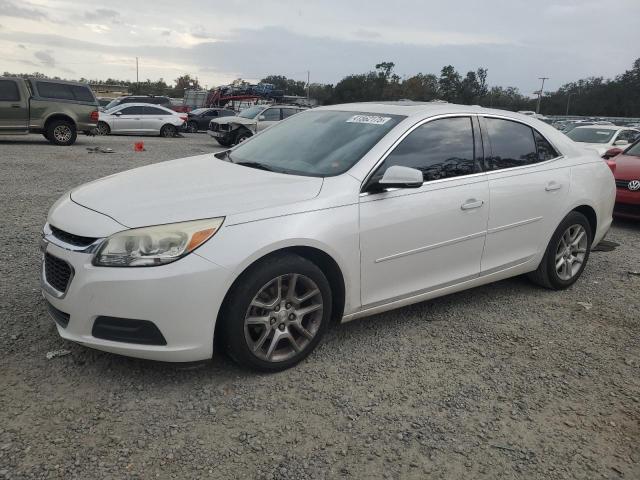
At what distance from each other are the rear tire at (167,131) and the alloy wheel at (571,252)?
795 inches

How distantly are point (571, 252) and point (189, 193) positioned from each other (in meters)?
3.56

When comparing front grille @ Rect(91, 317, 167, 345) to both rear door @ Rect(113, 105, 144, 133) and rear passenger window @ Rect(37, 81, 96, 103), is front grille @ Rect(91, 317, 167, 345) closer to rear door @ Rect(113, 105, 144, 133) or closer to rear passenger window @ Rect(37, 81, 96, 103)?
rear passenger window @ Rect(37, 81, 96, 103)

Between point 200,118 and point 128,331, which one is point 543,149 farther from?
point 200,118

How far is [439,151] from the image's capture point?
3846 millimetres

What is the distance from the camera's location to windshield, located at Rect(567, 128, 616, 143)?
1316 centimetres

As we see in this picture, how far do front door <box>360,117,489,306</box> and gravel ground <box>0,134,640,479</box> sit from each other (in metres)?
0.44

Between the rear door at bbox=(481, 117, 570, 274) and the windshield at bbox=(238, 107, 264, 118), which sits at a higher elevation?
the windshield at bbox=(238, 107, 264, 118)

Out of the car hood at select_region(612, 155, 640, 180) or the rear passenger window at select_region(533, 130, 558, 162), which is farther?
the car hood at select_region(612, 155, 640, 180)

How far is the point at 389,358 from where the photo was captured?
3463mm

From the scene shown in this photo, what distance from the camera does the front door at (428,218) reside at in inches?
134

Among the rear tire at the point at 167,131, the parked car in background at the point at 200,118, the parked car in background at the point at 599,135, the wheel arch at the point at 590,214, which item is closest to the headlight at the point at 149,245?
the wheel arch at the point at 590,214

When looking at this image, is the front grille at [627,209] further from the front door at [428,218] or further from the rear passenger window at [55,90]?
the rear passenger window at [55,90]

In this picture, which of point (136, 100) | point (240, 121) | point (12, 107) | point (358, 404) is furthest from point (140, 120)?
point (358, 404)

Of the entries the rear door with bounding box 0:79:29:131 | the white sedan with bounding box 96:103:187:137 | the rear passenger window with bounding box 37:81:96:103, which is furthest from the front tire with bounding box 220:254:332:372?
the white sedan with bounding box 96:103:187:137
